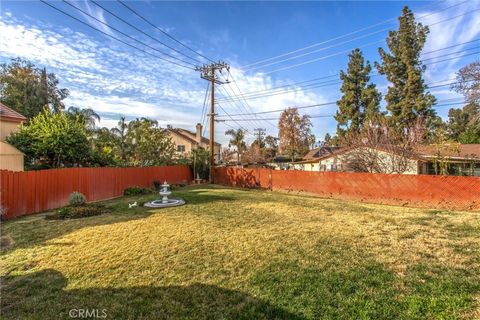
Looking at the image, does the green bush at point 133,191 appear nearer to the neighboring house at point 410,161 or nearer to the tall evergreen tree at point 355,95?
the neighboring house at point 410,161

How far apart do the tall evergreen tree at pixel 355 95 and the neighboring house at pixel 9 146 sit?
86.6ft

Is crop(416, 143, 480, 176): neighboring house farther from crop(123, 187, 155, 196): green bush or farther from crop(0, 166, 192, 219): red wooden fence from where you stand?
crop(0, 166, 192, 219): red wooden fence

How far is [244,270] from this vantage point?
420 centimetres

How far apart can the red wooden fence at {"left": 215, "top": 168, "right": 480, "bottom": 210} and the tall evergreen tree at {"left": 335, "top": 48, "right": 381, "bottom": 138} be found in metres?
14.1

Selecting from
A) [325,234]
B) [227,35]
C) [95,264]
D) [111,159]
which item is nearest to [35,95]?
[111,159]

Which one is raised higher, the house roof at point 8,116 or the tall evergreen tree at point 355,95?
the tall evergreen tree at point 355,95

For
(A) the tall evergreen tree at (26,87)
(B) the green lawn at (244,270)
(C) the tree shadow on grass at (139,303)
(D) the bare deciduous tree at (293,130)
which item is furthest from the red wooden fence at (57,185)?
Answer: (D) the bare deciduous tree at (293,130)

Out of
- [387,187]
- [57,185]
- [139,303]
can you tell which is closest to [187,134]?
[57,185]

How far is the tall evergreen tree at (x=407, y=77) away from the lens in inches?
908

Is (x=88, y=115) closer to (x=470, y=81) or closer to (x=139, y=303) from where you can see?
(x=139, y=303)

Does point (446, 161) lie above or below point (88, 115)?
below

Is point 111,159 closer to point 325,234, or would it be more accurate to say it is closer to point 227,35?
point 227,35

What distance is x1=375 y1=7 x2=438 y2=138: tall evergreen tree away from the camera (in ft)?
75.7

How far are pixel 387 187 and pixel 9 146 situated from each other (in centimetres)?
1800
